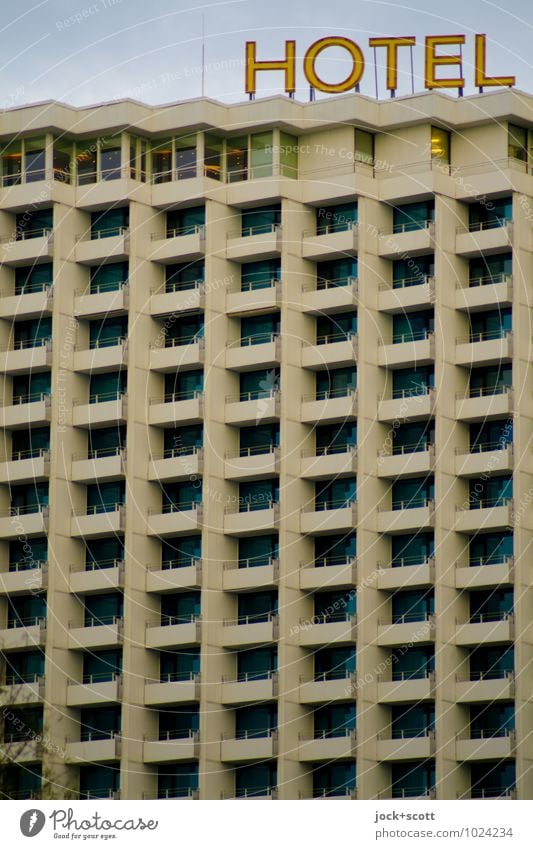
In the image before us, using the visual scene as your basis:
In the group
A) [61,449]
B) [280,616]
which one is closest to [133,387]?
[61,449]

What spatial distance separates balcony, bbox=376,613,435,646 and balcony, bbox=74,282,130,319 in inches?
955

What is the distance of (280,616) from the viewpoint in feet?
532

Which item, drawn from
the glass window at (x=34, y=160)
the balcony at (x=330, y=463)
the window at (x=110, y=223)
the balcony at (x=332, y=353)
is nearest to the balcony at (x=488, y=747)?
the balcony at (x=330, y=463)

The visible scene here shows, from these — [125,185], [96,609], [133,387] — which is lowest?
[96,609]

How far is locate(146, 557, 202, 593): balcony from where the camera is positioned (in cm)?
16412

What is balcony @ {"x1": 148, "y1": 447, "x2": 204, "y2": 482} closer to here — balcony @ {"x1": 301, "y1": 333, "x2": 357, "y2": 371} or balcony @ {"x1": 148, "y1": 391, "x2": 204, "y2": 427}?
balcony @ {"x1": 148, "y1": 391, "x2": 204, "y2": 427}

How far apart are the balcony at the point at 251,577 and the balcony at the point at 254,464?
4.84 m

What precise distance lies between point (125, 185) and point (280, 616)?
88.1ft

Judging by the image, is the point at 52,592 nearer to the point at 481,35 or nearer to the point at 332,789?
the point at 332,789

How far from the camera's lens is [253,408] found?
6511 inches

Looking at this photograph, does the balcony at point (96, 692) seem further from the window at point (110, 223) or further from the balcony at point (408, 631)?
the window at point (110, 223)

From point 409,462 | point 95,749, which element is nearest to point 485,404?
point 409,462

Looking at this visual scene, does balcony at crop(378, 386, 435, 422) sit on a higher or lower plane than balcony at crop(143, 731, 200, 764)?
higher

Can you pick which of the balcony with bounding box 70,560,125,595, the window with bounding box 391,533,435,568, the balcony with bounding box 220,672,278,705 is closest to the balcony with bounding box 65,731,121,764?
the balcony with bounding box 220,672,278,705
